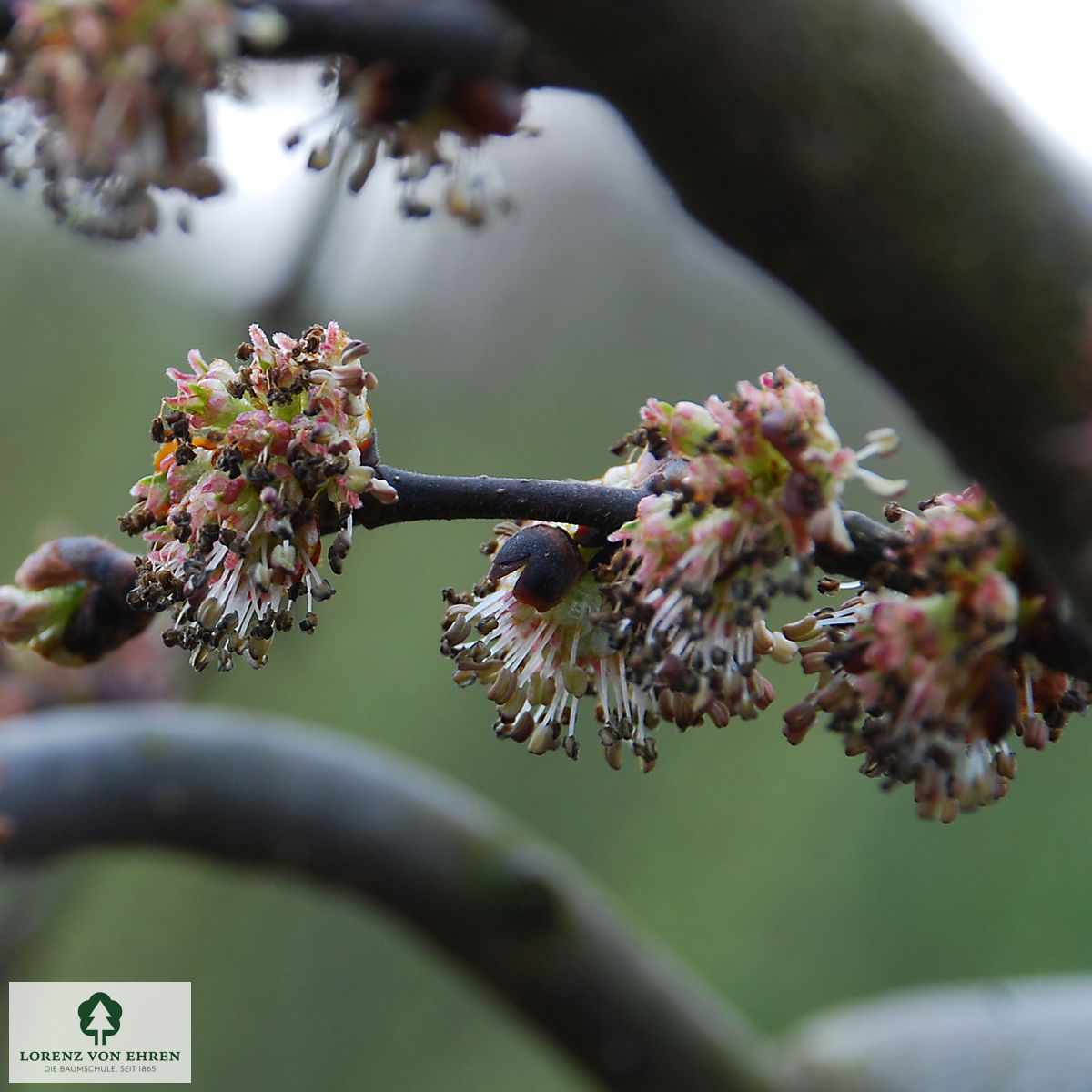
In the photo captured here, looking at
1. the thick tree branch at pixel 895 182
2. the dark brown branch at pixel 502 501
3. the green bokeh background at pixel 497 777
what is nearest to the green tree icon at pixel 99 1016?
the dark brown branch at pixel 502 501

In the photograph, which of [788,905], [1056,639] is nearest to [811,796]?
[788,905]

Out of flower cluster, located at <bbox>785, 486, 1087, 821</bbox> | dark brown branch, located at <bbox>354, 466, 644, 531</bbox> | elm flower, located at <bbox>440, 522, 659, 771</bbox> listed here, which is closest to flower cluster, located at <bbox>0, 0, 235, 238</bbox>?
dark brown branch, located at <bbox>354, 466, 644, 531</bbox>

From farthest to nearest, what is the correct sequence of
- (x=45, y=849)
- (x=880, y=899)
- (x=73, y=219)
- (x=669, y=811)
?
(x=669, y=811)
(x=880, y=899)
(x=45, y=849)
(x=73, y=219)

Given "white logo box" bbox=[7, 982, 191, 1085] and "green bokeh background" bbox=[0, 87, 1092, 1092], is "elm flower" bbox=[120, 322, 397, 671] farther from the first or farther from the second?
"green bokeh background" bbox=[0, 87, 1092, 1092]

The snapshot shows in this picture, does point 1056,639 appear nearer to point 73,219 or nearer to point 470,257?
point 73,219

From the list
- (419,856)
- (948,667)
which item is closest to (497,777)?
(419,856)

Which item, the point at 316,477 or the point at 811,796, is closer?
the point at 316,477

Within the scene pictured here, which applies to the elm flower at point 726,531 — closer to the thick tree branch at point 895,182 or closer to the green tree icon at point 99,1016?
the thick tree branch at point 895,182

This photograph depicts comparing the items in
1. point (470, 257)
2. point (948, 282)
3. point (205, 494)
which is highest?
point (470, 257)
